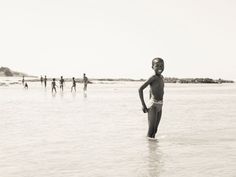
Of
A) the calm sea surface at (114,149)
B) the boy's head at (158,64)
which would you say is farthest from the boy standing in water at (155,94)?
the calm sea surface at (114,149)

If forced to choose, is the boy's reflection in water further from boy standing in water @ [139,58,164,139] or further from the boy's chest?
the boy's chest

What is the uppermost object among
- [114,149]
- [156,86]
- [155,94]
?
[156,86]

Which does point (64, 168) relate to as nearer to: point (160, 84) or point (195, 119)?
point (160, 84)

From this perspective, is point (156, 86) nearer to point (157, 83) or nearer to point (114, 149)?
point (157, 83)

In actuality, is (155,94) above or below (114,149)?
above

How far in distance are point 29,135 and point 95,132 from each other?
182cm

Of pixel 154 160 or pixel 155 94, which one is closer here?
pixel 154 160

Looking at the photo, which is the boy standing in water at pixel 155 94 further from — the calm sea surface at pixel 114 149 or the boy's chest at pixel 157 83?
the calm sea surface at pixel 114 149

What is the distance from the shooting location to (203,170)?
757cm

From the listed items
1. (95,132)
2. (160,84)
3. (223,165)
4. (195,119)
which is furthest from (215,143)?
(195,119)

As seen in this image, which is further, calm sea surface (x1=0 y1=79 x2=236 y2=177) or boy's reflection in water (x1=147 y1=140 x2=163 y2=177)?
calm sea surface (x1=0 y1=79 x2=236 y2=177)

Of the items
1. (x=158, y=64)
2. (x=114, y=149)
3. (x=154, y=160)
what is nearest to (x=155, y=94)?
(x=158, y=64)

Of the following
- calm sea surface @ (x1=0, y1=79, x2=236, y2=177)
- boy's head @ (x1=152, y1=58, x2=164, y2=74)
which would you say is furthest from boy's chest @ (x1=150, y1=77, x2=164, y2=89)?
calm sea surface @ (x1=0, y1=79, x2=236, y2=177)

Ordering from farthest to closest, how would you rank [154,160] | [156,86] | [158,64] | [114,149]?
[156,86] → [158,64] → [114,149] → [154,160]
